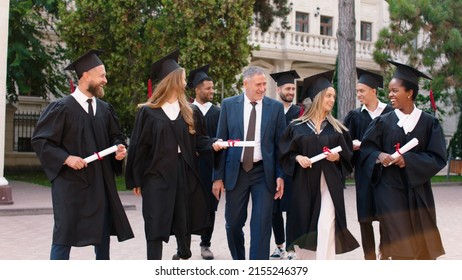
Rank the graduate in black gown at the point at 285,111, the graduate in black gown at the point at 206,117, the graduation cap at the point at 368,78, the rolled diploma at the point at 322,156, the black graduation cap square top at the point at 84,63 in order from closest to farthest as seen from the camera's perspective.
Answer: the black graduation cap square top at the point at 84,63, the rolled diploma at the point at 322,156, the graduation cap at the point at 368,78, the graduate in black gown at the point at 206,117, the graduate in black gown at the point at 285,111

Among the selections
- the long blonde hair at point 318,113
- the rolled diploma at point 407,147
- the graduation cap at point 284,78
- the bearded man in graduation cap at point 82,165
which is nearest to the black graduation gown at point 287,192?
the graduation cap at point 284,78

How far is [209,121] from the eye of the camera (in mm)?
10359

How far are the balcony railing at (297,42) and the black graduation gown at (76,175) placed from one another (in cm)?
3159

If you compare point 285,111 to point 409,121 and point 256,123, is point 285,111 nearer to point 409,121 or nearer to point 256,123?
point 256,123

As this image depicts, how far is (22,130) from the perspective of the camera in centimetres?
3058

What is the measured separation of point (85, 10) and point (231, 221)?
17241 millimetres

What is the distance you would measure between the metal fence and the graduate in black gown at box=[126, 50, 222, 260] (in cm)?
2295

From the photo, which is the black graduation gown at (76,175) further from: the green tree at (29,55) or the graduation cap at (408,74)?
the green tree at (29,55)

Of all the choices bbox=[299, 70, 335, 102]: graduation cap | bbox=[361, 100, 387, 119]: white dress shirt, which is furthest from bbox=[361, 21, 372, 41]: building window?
bbox=[299, 70, 335, 102]: graduation cap

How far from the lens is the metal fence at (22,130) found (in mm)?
30453

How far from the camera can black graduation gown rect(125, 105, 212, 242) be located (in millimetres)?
8188

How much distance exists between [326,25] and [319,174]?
35927 millimetres

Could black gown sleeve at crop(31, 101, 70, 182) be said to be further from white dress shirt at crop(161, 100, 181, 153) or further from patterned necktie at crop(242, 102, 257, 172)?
patterned necktie at crop(242, 102, 257, 172)

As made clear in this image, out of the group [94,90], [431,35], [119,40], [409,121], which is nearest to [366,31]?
[431,35]
